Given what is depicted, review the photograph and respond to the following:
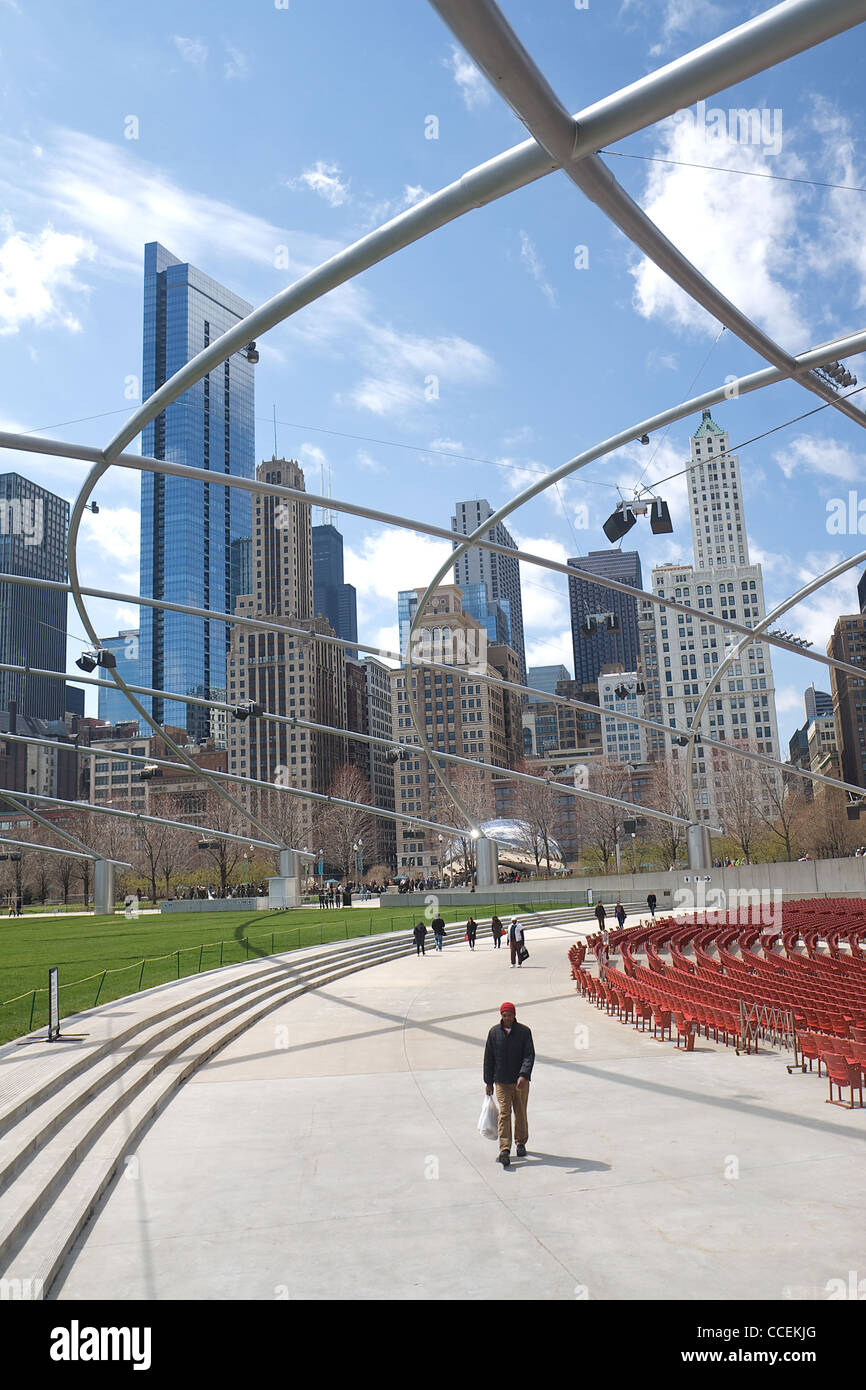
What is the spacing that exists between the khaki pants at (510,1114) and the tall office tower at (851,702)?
15573cm

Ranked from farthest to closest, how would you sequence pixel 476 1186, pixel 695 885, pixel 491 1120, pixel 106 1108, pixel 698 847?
pixel 695 885 → pixel 698 847 → pixel 106 1108 → pixel 491 1120 → pixel 476 1186

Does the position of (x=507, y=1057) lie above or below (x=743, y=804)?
below

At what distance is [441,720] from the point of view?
566 ft

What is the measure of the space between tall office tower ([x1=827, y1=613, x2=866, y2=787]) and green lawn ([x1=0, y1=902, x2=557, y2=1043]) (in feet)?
418

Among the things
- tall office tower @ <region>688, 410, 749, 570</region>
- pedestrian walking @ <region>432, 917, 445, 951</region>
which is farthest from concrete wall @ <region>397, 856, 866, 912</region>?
tall office tower @ <region>688, 410, 749, 570</region>

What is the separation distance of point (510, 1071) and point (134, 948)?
23.8m

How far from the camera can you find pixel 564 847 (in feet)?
474

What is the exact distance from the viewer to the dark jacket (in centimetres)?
972

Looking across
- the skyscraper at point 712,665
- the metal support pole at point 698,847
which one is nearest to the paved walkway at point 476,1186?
the metal support pole at point 698,847

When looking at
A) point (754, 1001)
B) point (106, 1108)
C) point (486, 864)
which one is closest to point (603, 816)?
point (486, 864)

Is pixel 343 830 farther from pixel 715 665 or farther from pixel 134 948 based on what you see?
pixel 715 665
